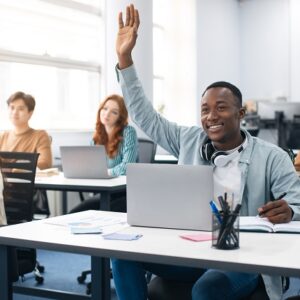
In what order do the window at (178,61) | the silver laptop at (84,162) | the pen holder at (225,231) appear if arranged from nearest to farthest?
the pen holder at (225,231), the silver laptop at (84,162), the window at (178,61)

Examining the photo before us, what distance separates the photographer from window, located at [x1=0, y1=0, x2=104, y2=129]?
5.00m

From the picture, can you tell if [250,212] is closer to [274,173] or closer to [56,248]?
[274,173]

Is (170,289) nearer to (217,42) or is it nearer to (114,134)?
(114,134)

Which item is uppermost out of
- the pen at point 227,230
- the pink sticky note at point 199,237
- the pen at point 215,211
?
the pen at point 215,211

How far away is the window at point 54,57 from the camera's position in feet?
16.4

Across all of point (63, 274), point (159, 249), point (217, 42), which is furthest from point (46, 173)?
point (217, 42)

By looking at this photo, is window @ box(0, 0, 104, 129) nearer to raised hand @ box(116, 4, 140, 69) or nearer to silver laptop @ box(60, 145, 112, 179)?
silver laptop @ box(60, 145, 112, 179)

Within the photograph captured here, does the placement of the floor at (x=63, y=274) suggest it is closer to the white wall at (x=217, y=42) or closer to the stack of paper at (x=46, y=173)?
the stack of paper at (x=46, y=173)

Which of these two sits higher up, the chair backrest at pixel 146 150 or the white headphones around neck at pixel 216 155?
the white headphones around neck at pixel 216 155

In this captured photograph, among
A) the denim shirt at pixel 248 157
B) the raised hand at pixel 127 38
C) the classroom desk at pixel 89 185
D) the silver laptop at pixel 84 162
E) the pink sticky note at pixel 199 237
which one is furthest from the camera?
the silver laptop at pixel 84 162

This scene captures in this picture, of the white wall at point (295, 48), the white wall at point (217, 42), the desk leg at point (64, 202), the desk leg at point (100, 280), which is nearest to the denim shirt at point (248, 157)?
the desk leg at point (100, 280)

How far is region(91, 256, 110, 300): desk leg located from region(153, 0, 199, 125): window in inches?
240

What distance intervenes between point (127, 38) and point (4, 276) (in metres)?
1.04

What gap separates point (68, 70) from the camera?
5.75 metres
